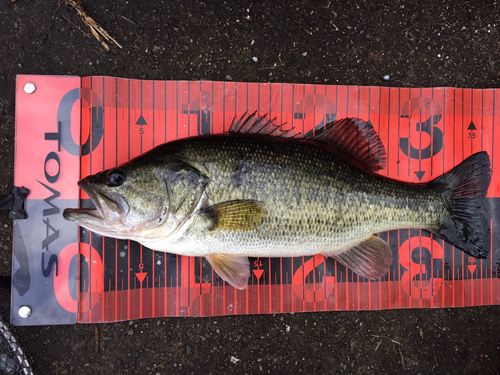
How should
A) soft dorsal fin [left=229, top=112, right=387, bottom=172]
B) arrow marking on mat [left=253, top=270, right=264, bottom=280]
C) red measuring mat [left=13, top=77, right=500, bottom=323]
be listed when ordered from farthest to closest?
1. arrow marking on mat [left=253, top=270, right=264, bottom=280]
2. red measuring mat [left=13, top=77, right=500, bottom=323]
3. soft dorsal fin [left=229, top=112, right=387, bottom=172]

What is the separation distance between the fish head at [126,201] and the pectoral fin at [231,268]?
544 mm

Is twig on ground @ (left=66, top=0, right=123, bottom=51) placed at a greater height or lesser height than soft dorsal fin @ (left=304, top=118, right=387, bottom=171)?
greater

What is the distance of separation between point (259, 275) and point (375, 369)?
53.4 inches

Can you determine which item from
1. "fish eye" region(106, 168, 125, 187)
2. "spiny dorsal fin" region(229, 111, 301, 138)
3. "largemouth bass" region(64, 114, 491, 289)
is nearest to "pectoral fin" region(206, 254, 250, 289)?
"largemouth bass" region(64, 114, 491, 289)

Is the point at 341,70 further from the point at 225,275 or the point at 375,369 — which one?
the point at 375,369

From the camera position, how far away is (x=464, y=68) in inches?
107

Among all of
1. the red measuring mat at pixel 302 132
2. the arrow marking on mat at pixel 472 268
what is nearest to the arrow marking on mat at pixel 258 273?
the red measuring mat at pixel 302 132

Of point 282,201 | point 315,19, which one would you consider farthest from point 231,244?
point 315,19

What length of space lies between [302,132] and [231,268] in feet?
4.27

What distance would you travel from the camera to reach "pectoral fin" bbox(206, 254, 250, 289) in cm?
228

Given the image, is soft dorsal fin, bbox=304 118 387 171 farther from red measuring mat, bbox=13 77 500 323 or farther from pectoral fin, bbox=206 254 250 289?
pectoral fin, bbox=206 254 250 289

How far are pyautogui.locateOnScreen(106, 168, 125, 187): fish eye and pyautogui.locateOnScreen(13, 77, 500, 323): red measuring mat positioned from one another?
0.54 meters

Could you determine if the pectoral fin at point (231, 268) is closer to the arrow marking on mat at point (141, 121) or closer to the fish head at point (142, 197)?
the fish head at point (142, 197)

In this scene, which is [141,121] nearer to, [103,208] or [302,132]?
[103,208]
